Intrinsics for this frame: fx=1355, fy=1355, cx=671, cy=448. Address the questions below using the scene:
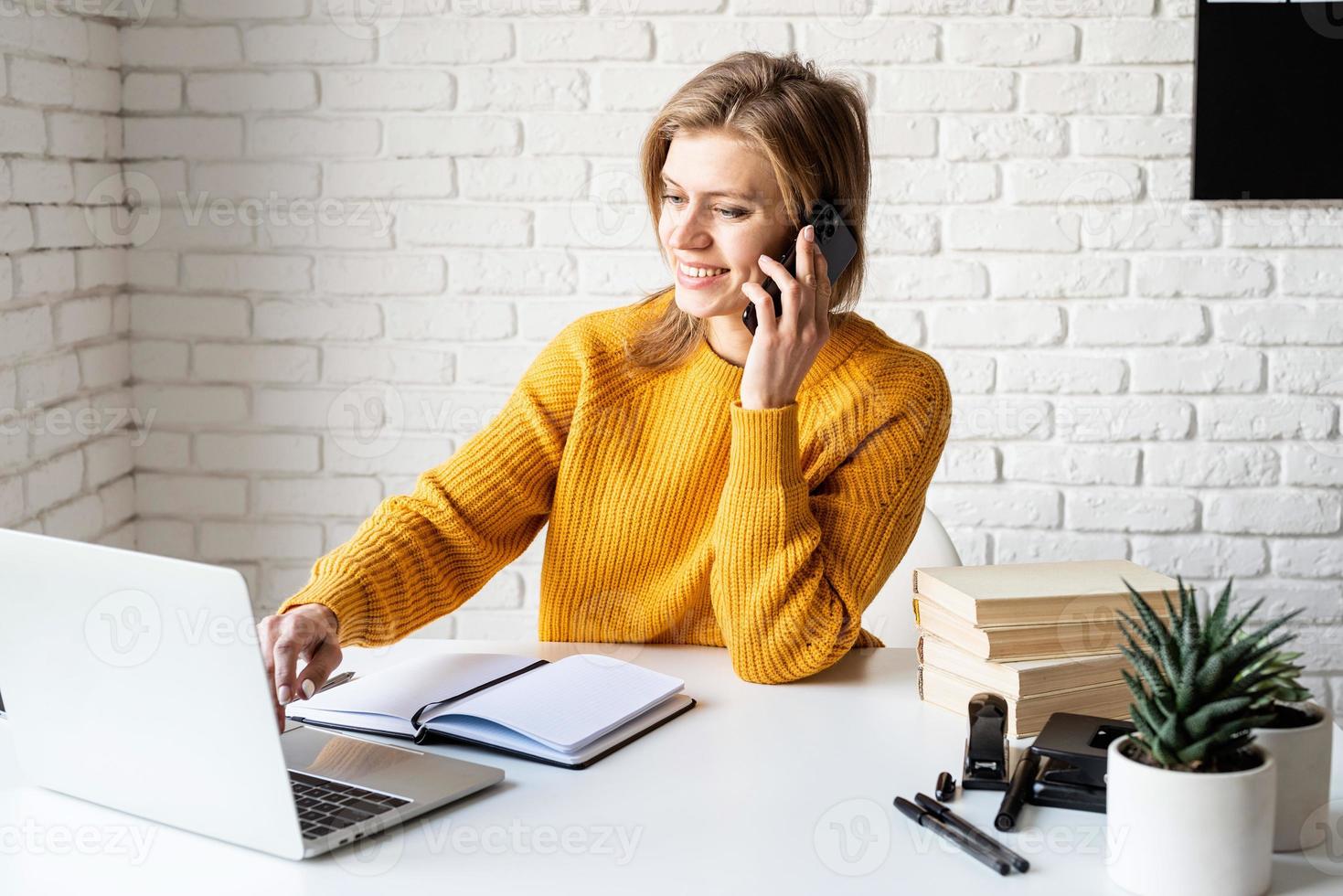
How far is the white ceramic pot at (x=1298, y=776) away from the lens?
0.98 meters

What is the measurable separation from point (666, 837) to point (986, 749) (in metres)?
0.29

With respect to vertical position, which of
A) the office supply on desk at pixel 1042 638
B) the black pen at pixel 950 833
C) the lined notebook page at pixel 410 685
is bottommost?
the black pen at pixel 950 833

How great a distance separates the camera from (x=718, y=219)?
1577 mm

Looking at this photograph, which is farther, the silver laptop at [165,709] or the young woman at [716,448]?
the young woman at [716,448]

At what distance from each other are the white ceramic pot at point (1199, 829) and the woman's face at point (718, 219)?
0.82 metres

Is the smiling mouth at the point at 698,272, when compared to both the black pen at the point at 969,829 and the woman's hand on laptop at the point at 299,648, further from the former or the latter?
the black pen at the point at 969,829

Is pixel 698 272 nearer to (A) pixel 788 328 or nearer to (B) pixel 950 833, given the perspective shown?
(A) pixel 788 328

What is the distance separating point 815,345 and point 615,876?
0.74 metres

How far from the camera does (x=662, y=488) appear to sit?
164cm

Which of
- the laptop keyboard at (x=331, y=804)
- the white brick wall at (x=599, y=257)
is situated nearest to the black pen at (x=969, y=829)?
the laptop keyboard at (x=331, y=804)

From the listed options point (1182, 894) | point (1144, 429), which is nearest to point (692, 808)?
point (1182, 894)

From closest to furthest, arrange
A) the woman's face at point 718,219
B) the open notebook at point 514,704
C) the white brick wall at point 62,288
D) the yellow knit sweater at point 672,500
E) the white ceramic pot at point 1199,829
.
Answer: the white ceramic pot at point 1199,829 < the open notebook at point 514,704 < the yellow knit sweater at point 672,500 < the woman's face at point 718,219 < the white brick wall at point 62,288

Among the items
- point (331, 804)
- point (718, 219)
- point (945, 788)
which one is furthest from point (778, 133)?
point (331, 804)

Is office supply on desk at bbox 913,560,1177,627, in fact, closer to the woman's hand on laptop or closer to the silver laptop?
the silver laptop
